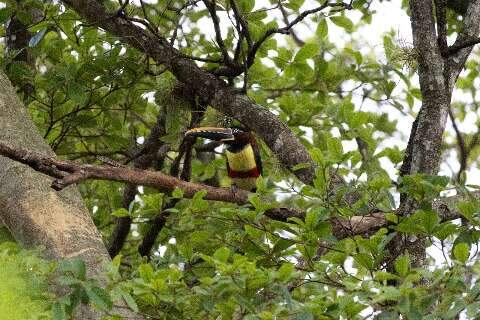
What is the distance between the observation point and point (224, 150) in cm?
550

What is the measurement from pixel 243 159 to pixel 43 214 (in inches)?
86.2

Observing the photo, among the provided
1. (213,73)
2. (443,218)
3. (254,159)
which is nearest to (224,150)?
(254,159)

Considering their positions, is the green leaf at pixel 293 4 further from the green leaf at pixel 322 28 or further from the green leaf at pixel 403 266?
the green leaf at pixel 403 266

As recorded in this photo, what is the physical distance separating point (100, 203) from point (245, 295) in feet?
10.9

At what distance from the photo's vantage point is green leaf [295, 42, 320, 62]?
4453mm

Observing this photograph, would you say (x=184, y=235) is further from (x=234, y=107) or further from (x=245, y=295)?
(x=245, y=295)

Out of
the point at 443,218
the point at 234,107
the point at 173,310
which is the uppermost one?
the point at 234,107

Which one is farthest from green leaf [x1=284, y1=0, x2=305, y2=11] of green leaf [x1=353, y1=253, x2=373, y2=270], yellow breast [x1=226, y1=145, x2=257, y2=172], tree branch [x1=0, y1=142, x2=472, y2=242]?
green leaf [x1=353, y1=253, x2=373, y2=270]

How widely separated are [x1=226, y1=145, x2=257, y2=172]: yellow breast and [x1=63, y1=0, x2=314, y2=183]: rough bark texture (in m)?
1.10

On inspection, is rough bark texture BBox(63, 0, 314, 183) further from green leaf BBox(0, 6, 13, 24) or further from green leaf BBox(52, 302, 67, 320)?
green leaf BBox(52, 302, 67, 320)

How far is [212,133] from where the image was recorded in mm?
4148

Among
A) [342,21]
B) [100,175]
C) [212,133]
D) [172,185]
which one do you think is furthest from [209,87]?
[100,175]

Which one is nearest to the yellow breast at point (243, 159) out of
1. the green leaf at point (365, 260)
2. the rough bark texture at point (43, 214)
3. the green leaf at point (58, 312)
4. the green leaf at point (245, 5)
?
the green leaf at point (245, 5)

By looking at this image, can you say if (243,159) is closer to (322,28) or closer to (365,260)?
(322,28)
